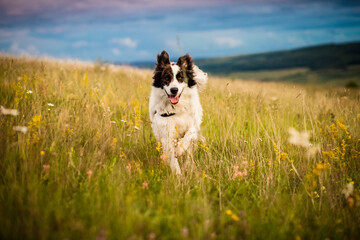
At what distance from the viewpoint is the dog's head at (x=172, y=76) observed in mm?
3852

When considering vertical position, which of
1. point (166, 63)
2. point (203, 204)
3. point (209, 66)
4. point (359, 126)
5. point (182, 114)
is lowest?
point (203, 204)

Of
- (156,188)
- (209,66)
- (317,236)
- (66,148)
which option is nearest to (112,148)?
(66,148)

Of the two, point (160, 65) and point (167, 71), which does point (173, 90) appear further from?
point (160, 65)

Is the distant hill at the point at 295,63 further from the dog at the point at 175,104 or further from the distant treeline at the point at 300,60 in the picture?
the dog at the point at 175,104

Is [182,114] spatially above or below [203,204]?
above

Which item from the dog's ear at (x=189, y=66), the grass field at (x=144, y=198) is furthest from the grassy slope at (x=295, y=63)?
the grass field at (x=144, y=198)

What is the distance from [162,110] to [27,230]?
103 inches

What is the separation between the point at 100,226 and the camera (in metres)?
1.86

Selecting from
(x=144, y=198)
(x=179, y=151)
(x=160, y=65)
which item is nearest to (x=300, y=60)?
(x=160, y=65)

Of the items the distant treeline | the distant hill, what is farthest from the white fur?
the distant treeline

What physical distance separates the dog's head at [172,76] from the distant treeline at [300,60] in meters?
115

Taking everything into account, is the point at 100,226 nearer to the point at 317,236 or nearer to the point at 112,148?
the point at 112,148

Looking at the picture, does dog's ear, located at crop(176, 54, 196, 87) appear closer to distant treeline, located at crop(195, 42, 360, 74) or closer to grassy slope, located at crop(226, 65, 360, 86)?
grassy slope, located at crop(226, 65, 360, 86)

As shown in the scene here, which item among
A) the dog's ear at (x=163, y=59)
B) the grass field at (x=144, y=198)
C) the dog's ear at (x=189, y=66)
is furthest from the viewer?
the dog's ear at (x=189, y=66)
